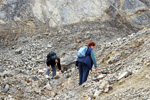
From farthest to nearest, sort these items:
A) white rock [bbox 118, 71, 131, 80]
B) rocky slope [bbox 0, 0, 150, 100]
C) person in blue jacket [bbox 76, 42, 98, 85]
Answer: rocky slope [bbox 0, 0, 150, 100], person in blue jacket [bbox 76, 42, 98, 85], white rock [bbox 118, 71, 131, 80]

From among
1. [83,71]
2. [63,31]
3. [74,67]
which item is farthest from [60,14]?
[83,71]

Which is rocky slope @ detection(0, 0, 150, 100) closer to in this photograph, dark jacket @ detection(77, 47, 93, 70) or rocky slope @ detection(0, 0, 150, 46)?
rocky slope @ detection(0, 0, 150, 46)

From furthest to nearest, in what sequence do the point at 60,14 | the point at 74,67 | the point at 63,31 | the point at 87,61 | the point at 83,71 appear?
the point at 60,14 → the point at 63,31 → the point at 74,67 → the point at 83,71 → the point at 87,61

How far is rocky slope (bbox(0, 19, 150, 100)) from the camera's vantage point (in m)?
4.94

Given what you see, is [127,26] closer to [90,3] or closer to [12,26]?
[90,3]

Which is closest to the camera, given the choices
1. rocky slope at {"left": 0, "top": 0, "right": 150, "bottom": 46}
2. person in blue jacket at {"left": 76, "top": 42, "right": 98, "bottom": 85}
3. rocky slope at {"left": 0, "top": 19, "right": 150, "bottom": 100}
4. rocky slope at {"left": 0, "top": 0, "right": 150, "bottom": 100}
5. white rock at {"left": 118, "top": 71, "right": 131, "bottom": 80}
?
rocky slope at {"left": 0, "top": 19, "right": 150, "bottom": 100}

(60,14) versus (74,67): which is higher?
(60,14)

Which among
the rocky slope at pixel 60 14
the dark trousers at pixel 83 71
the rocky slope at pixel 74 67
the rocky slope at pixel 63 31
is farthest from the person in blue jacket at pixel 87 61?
the rocky slope at pixel 60 14

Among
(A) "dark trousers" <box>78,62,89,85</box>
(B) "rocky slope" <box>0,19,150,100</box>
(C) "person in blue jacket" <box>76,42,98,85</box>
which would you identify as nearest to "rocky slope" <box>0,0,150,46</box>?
(B) "rocky slope" <box>0,19,150,100</box>

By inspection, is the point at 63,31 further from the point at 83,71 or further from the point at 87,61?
the point at 87,61

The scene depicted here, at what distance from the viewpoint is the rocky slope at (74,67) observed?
494cm

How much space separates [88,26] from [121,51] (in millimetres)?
7926

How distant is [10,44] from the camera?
14133 mm

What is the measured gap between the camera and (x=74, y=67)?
9992 millimetres
